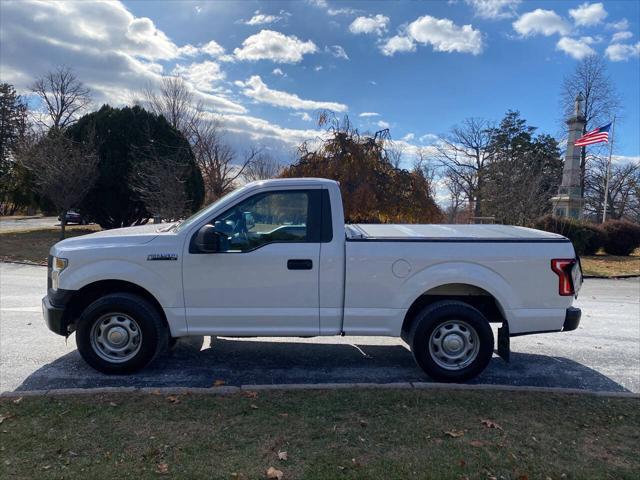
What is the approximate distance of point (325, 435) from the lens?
134 inches

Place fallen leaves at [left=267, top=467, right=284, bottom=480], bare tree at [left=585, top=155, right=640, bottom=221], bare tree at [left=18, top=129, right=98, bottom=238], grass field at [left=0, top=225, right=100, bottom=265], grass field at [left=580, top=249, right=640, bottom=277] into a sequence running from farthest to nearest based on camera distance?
bare tree at [left=585, top=155, right=640, bottom=221] → bare tree at [left=18, top=129, right=98, bottom=238] → grass field at [left=580, top=249, right=640, bottom=277] → grass field at [left=0, top=225, right=100, bottom=265] → fallen leaves at [left=267, top=467, right=284, bottom=480]

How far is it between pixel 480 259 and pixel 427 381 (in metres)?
1.36

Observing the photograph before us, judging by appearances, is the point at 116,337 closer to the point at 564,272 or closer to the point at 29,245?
the point at 564,272

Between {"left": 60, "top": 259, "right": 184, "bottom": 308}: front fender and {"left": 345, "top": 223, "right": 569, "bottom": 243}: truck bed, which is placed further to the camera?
{"left": 345, "top": 223, "right": 569, "bottom": 243}: truck bed

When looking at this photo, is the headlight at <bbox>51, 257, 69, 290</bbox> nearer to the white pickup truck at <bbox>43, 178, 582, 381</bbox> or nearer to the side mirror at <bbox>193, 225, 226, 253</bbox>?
the white pickup truck at <bbox>43, 178, 582, 381</bbox>

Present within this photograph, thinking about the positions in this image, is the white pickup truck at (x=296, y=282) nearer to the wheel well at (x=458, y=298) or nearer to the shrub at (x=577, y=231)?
the wheel well at (x=458, y=298)

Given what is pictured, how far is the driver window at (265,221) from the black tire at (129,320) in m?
1.03

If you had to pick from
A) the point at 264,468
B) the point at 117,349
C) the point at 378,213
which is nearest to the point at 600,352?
the point at 264,468

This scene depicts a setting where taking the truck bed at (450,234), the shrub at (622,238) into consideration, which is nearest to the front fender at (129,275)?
the truck bed at (450,234)

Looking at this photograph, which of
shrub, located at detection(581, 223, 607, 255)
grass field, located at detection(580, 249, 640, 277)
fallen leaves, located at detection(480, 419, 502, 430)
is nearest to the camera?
fallen leaves, located at detection(480, 419, 502, 430)

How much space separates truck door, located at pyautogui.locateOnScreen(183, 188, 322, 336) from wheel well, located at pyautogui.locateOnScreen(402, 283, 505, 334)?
103 centimetres

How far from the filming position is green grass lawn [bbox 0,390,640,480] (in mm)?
2992

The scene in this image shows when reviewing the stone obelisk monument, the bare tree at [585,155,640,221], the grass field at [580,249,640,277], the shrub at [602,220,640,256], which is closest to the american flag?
the stone obelisk monument

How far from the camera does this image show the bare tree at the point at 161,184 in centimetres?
1670
